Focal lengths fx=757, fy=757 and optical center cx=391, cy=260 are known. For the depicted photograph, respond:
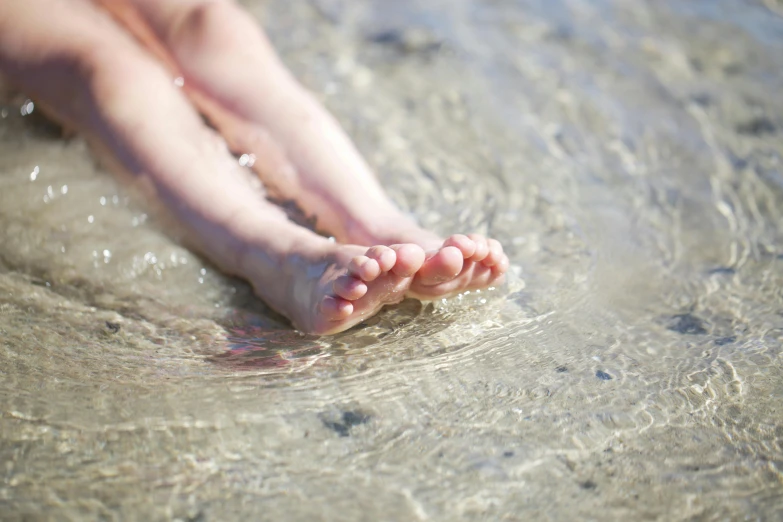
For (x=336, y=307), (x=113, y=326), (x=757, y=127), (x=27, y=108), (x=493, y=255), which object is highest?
(x=757, y=127)

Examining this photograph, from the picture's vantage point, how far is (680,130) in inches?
98.8

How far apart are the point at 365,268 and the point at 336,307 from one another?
0.11 metres

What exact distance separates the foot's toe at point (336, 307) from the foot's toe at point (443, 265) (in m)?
0.16

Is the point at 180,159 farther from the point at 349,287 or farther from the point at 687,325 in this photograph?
the point at 687,325

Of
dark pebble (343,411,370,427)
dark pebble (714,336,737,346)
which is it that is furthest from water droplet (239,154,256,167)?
dark pebble (714,336,737,346)

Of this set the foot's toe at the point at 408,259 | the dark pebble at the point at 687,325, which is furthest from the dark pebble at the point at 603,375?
the foot's toe at the point at 408,259

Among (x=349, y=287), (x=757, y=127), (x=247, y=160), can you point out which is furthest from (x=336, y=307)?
(x=757, y=127)

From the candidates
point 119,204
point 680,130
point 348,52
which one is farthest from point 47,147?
point 680,130

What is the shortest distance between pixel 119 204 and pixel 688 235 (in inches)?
57.6

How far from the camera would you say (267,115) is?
1.88 meters

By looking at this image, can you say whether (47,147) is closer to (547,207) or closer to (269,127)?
(269,127)

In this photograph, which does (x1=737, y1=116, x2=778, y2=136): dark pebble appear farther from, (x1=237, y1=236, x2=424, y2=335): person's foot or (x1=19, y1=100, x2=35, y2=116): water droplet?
(x1=19, y1=100, x2=35, y2=116): water droplet

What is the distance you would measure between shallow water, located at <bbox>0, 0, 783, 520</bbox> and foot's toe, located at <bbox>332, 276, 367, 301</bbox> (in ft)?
0.43

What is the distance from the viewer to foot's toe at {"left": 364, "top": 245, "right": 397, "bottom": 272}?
1.41 m
